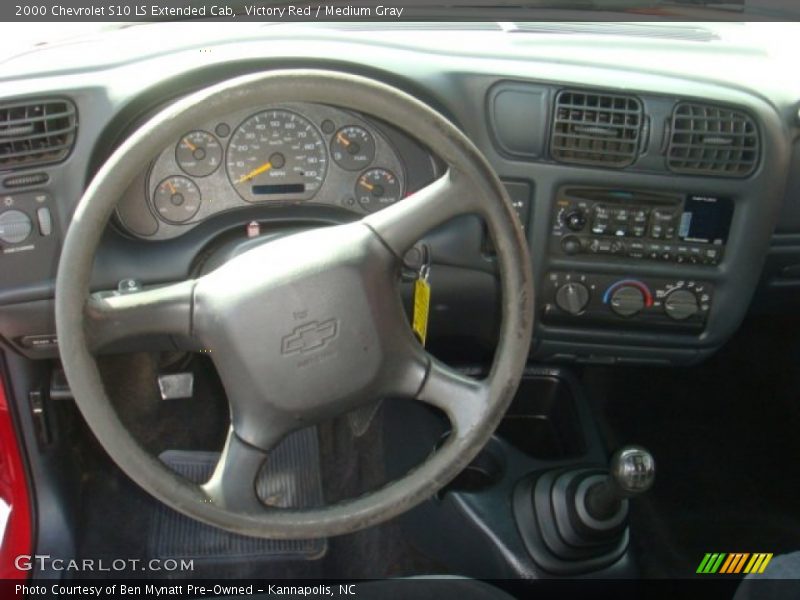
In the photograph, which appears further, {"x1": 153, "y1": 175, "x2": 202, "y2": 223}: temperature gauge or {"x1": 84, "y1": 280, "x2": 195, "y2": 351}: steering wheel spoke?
{"x1": 153, "y1": 175, "x2": 202, "y2": 223}: temperature gauge

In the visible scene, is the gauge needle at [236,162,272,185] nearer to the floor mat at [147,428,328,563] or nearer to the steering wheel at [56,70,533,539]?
the steering wheel at [56,70,533,539]

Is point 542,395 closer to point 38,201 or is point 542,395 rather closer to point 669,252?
point 669,252

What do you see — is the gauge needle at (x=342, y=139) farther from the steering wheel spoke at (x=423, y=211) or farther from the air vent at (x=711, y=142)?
the air vent at (x=711, y=142)

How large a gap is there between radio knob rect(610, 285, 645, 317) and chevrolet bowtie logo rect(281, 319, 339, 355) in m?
0.73

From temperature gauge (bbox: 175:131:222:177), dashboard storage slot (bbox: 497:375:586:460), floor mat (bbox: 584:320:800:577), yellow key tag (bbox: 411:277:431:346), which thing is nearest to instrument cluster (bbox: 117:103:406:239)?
temperature gauge (bbox: 175:131:222:177)

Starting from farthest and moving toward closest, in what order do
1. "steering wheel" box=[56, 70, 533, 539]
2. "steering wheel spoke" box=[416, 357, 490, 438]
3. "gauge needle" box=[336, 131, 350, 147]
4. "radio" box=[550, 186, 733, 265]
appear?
"radio" box=[550, 186, 733, 265] → "gauge needle" box=[336, 131, 350, 147] → "steering wheel spoke" box=[416, 357, 490, 438] → "steering wheel" box=[56, 70, 533, 539]

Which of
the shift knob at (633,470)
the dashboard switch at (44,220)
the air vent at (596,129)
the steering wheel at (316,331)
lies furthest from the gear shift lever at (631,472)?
the dashboard switch at (44,220)

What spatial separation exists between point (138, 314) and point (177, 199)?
15.8 inches

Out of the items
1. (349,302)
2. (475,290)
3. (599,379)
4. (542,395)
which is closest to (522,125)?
(475,290)

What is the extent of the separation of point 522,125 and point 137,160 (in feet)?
2.38

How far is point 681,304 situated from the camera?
5.61 ft

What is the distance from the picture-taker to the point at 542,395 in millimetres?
2146

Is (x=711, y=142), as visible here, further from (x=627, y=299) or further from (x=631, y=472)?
(x=631, y=472)

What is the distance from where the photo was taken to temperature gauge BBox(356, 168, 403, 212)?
5.05 feet
